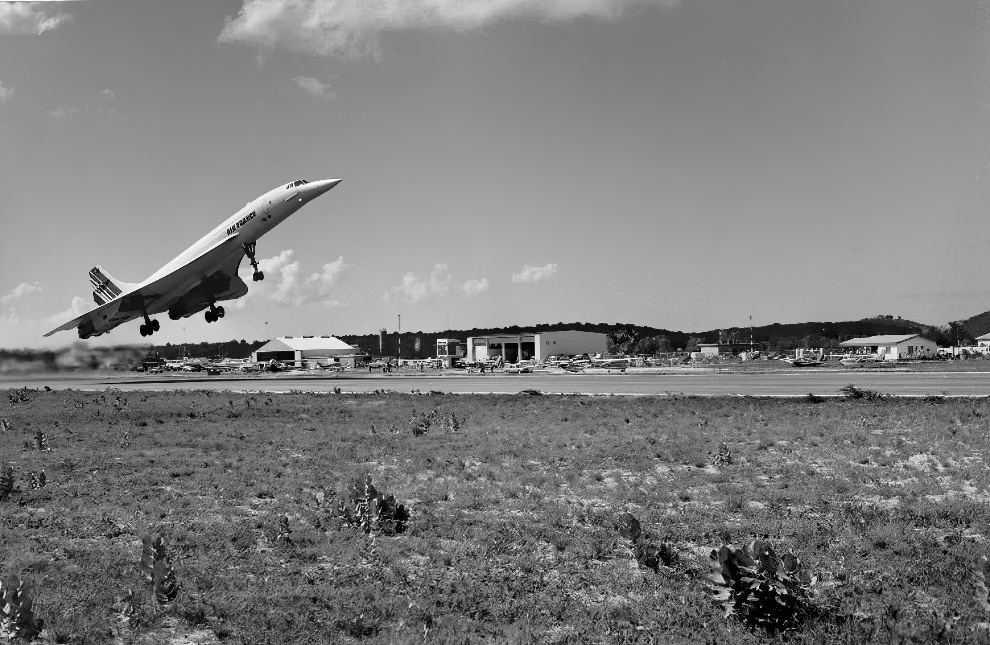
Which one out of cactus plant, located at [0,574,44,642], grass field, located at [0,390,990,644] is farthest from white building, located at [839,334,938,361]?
cactus plant, located at [0,574,44,642]

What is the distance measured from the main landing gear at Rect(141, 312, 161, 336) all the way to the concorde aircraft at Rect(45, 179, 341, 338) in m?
1.33

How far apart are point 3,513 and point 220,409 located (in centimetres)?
2388

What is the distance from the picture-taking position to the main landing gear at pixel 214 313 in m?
34.2

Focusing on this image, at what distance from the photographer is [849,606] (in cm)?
946

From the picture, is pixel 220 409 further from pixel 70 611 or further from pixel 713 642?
pixel 713 642

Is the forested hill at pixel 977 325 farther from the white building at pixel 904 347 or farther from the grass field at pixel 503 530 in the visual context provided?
the grass field at pixel 503 530

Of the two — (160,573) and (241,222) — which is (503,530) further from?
(241,222)

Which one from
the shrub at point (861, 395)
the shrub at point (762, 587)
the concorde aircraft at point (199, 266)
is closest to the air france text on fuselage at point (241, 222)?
the concorde aircraft at point (199, 266)

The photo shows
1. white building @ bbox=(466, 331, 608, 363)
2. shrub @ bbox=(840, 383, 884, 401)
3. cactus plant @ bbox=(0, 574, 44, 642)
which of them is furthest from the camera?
white building @ bbox=(466, 331, 608, 363)

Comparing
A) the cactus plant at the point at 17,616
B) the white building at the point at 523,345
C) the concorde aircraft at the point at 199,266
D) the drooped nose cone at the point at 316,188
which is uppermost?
the drooped nose cone at the point at 316,188

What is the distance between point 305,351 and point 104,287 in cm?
6431

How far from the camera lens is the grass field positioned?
9.09 metres

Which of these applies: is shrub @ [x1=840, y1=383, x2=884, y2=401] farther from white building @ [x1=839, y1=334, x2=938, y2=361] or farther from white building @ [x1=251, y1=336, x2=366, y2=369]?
white building @ [x1=839, y1=334, x2=938, y2=361]

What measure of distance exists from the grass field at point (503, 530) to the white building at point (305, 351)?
7309 cm
